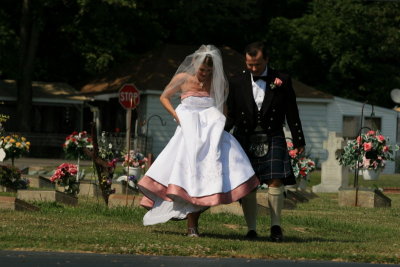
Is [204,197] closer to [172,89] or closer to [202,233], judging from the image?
[202,233]

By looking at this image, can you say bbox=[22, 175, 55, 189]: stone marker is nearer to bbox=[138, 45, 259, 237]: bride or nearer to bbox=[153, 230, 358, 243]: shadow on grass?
bbox=[153, 230, 358, 243]: shadow on grass

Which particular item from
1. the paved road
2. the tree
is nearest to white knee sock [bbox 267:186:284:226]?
the paved road

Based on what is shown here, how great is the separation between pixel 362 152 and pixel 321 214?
7862 millimetres

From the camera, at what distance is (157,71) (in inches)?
2053

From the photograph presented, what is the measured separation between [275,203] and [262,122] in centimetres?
84

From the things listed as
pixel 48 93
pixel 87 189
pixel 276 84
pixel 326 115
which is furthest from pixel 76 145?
pixel 326 115

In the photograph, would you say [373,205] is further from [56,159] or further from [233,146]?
[56,159]

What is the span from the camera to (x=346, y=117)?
5391cm

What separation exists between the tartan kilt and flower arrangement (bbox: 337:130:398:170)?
12.4 metres

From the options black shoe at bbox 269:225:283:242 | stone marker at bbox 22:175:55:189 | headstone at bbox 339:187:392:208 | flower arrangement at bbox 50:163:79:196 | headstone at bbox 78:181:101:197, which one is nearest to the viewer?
black shoe at bbox 269:225:283:242

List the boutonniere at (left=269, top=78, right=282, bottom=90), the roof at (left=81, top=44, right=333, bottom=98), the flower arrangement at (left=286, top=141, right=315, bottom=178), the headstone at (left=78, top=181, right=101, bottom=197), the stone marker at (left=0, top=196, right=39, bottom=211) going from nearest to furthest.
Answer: the boutonniere at (left=269, top=78, right=282, bottom=90) < the stone marker at (left=0, top=196, right=39, bottom=211) < the headstone at (left=78, top=181, right=101, bottom=197) < the flower arrangement at (left=286, top=141, right=315, bottom=178) < the roof at (left=81, top=44, right=333, bottom=98)

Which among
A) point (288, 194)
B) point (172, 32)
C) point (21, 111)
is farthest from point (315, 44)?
point (288, 194)

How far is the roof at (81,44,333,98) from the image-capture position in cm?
5178

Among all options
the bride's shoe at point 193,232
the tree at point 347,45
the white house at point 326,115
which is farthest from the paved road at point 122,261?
the tree at point 347,45
